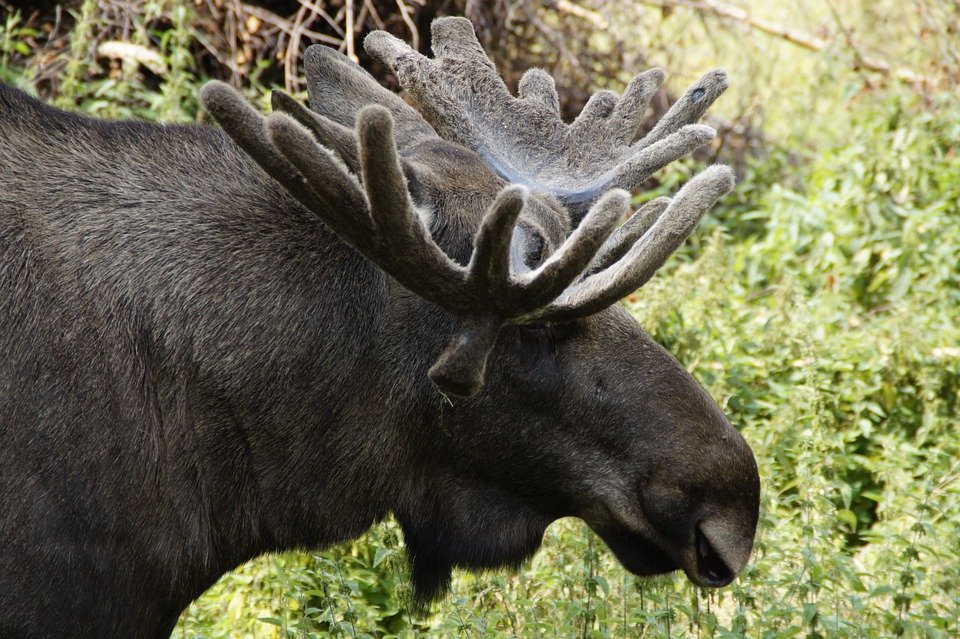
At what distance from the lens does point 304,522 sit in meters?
3.18

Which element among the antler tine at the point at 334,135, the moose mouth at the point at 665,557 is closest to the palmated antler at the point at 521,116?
the antler tine at the point at 334,135

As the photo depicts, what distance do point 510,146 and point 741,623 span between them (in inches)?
61.8

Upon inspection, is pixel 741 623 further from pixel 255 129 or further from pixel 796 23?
pixel 796 23

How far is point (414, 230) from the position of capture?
2.88m

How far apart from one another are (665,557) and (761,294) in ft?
13.4

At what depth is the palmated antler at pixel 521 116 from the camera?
3748 millimetres

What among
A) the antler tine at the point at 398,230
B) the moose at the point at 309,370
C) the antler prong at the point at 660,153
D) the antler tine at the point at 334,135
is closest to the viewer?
the antler tine at the point at 398,230

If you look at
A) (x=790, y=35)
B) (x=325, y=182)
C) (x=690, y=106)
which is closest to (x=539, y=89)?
(x=690, y=106)

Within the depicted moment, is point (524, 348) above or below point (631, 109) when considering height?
below

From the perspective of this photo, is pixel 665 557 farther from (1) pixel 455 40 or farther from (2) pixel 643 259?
(1) pixel 455 40

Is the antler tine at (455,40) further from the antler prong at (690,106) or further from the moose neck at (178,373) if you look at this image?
the moose neck at (178,373)

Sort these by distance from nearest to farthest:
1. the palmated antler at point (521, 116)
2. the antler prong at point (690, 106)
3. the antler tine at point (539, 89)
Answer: the palmated antler at point (521, 116), the antler prong at point (690, 106), the antler tine at point (539, 89)

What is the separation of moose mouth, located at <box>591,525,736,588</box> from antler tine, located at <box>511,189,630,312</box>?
2.29 feet

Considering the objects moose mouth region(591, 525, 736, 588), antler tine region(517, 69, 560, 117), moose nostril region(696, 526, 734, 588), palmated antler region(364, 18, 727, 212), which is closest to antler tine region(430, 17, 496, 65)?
palmated antler region(364, 18, 727, 212)
